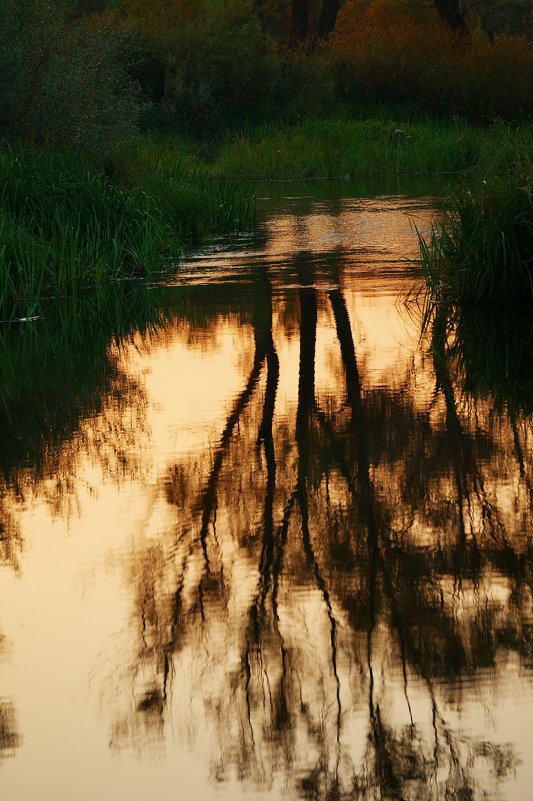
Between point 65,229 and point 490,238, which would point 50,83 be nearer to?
point 65,229

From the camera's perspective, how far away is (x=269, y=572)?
4020mm

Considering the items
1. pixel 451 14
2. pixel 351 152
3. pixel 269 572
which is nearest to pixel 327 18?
pixel 451 14

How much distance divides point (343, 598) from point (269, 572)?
1.05 feet

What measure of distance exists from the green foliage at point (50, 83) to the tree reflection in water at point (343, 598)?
293 inches

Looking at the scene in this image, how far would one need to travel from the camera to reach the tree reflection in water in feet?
9.86

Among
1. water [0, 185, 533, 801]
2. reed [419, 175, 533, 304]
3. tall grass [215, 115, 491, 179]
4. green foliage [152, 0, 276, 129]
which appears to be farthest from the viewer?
green foliage [152, 0, 276, 129]

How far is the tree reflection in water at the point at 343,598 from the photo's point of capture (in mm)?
3006

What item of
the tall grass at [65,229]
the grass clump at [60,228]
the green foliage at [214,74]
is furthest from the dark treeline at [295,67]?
the grass clump at [60,228]

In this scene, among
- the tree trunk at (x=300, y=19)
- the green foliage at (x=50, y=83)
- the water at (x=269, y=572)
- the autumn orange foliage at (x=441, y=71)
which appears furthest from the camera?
the tree trunk at (x=300, y=19)

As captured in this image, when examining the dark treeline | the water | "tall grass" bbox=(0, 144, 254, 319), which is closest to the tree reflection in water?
the water

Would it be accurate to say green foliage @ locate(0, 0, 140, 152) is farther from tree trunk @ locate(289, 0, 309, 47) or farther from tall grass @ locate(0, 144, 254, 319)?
tree trunk @ locate(289, 0, 309, 47)

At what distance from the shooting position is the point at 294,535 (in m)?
4.37

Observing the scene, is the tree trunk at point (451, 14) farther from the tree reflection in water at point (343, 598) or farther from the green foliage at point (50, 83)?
the tree reflection in water at point (343, 598)

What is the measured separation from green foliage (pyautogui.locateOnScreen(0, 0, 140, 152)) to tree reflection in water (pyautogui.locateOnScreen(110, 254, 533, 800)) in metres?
7.43
